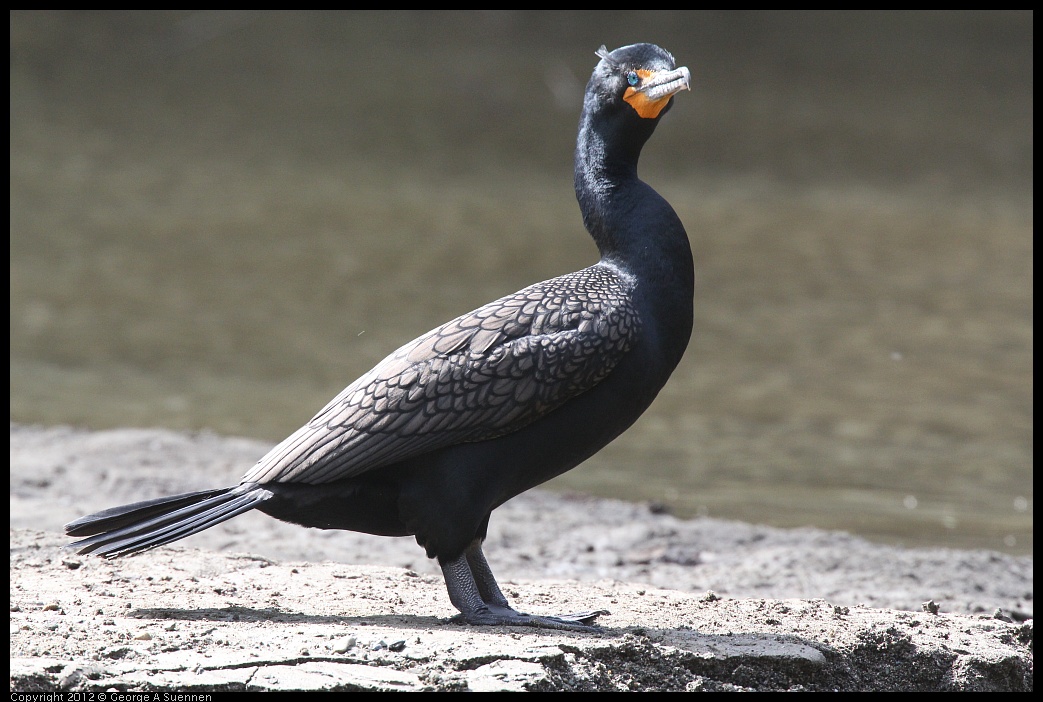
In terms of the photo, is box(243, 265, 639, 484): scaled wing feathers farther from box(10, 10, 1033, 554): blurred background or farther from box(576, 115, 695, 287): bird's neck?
box(10, 10, 1033, 554): blurred background

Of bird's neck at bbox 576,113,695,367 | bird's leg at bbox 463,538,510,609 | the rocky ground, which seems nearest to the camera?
the rocky ground

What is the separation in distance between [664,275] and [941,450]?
4919 millimetres

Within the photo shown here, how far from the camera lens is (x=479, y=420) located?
3.77 metres

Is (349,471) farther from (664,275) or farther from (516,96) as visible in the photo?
(516,96)

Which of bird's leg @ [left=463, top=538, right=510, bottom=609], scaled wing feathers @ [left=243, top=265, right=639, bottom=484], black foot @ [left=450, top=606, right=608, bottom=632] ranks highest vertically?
scaled wing feathers @ [left=243, top=265, right=639, bottom=484]

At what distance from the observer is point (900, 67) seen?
84.1ft

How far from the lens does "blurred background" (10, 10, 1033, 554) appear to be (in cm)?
831

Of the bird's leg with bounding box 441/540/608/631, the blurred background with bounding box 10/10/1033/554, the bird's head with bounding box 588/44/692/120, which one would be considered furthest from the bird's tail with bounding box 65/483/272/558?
the blurred background with bounding box 10/10/1033/554

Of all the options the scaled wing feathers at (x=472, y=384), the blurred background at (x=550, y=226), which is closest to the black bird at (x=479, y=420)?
the scaled wing feathers at (x=472, y=384)

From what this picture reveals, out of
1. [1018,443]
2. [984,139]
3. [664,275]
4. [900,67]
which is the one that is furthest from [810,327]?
[900,67]

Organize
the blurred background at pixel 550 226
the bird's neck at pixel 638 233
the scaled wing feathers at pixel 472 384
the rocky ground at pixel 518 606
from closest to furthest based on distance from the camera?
1. the rocky ground at pixel 518 606
2. the scaled wing feathers at pixel 472 384
3. the bird's neck at pixel 638 233
4. the blurred background at pixel 550 226

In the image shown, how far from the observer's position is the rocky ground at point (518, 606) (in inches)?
134

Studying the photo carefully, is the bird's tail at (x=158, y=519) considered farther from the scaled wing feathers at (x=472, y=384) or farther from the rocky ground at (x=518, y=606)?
the rocky ground at (x=518, y=606)

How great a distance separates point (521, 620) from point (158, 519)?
1192mm
